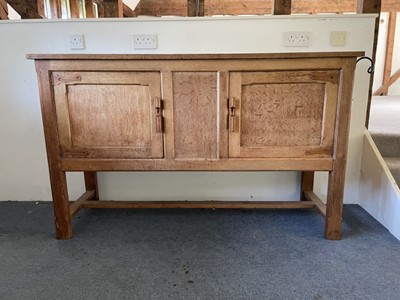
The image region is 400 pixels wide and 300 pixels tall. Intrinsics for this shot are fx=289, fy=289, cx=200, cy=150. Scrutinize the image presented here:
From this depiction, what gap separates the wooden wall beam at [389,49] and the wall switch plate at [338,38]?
19.3ft

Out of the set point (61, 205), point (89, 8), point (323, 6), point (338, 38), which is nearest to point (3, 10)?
point (61, 205)

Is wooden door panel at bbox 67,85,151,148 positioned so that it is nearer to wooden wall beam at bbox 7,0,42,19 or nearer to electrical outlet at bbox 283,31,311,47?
electrical outlet at bbox 283,31,311,47

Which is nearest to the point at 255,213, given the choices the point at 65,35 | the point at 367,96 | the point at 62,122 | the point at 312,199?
the point at 312,199

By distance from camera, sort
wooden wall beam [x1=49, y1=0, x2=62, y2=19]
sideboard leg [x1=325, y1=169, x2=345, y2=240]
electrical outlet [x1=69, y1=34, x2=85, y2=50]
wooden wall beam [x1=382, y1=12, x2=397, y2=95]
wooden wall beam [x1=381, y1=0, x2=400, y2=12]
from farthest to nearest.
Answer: wooden wall beam [x1=382, y1=12, x2=397, y2=95] < wooden wall beam [x1=381, y1=0, x2=400, y2=12] < wooden wall beam [x1=49, y1=0, x2=62, y2=19] < electrical outlet [x1=69, y1=34, x2=85, y2=50] < sideboard leg [x1=325, y1=169, x2=345, y2=240]

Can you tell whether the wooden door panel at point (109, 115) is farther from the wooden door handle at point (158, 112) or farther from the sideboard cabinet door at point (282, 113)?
the sideboard cabinet door at point (282, 113)

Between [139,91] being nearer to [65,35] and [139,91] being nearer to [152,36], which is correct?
[152,36]

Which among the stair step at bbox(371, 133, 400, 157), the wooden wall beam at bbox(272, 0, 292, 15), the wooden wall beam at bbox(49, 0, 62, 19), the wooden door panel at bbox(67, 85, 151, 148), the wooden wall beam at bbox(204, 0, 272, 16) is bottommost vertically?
the stair step at bbox(371, 133, 400, 157)

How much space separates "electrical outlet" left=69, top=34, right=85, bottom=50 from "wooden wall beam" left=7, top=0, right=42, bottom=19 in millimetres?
500

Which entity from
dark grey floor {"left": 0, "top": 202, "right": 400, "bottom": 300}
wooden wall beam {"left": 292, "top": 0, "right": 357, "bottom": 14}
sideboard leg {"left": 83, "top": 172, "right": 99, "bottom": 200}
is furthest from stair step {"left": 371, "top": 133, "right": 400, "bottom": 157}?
wooden wall beam {"left": 292, "top": 0, "right": 357, "bottom": 14}

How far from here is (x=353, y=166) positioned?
199 cm

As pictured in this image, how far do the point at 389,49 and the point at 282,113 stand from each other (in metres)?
6.78

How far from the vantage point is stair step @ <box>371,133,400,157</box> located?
202cm

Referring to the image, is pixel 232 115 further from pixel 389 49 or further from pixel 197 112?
pixel 389 49

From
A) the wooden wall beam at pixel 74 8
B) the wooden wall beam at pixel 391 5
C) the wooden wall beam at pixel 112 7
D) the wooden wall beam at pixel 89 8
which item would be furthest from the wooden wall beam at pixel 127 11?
the wooden wall beam at pixel 391 5
